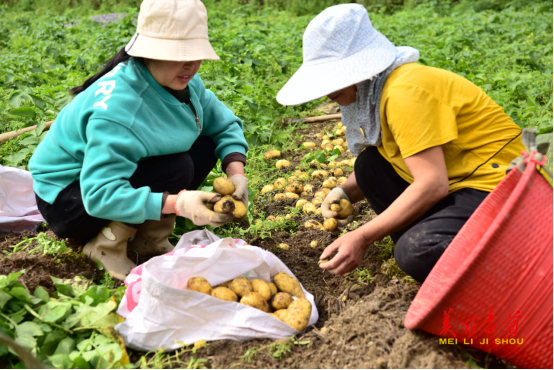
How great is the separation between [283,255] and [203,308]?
0.74m

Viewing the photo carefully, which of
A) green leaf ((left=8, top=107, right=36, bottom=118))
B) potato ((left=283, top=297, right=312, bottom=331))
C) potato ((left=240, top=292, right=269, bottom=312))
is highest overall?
green leaf ((left=8, top=107, right=36, bottom=118))

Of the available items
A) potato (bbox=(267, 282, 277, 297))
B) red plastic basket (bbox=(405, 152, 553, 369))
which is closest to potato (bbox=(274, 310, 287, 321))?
potato (bbox=(267, 282, 277, 297))

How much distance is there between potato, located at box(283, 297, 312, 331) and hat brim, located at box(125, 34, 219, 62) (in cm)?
97

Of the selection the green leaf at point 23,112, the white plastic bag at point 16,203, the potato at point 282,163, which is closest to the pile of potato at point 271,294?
the white plastic bag at point 16,203

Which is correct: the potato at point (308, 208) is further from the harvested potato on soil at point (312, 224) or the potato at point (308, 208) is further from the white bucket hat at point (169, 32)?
the white bucket hat at point (169, 32)

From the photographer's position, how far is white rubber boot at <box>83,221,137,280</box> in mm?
2012

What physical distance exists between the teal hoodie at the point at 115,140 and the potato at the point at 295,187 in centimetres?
100

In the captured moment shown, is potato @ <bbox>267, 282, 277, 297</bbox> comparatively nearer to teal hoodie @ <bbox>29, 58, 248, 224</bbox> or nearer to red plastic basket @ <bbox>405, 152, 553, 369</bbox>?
teal hoodie @ <bbox>29, 58, 248, 224</bbox>

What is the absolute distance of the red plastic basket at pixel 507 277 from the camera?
1.20 meters

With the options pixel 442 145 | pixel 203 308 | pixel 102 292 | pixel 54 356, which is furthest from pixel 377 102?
pixel 54 356

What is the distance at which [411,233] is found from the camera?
162cm

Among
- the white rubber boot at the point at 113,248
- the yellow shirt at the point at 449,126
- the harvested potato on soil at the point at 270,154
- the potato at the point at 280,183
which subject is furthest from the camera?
the harvested potato on soil at the point at 270,154

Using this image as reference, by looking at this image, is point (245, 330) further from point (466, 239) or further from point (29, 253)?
point (29, 253)

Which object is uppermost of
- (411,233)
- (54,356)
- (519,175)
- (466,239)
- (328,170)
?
(519,175)
